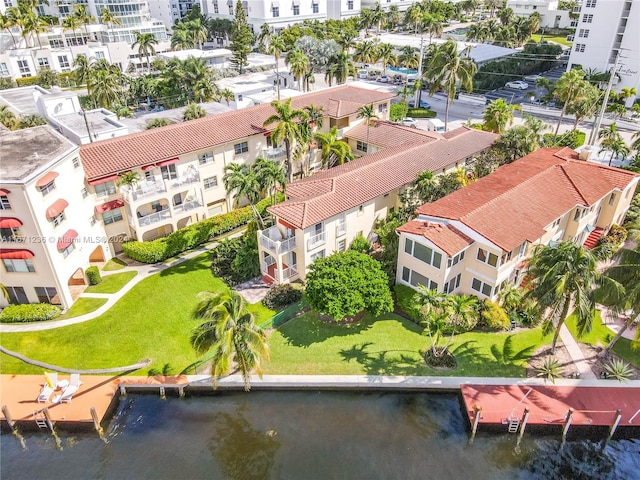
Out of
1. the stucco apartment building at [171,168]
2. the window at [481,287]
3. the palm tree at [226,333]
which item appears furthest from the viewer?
the stucco apartment building at [171,168]

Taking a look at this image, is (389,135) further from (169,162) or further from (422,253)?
(169,162)

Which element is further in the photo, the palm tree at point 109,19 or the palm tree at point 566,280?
the palm tree at point 109,19

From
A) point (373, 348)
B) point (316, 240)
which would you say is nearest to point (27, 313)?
point (316, 240)

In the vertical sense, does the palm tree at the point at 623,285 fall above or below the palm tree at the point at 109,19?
below

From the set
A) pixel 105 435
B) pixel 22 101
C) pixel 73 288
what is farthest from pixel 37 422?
pixel 22 101

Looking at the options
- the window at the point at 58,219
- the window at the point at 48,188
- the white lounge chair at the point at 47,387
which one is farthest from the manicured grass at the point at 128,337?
the window at the point at 48,188

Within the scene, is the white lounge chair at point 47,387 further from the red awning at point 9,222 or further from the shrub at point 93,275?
the red awning at point 9,222
